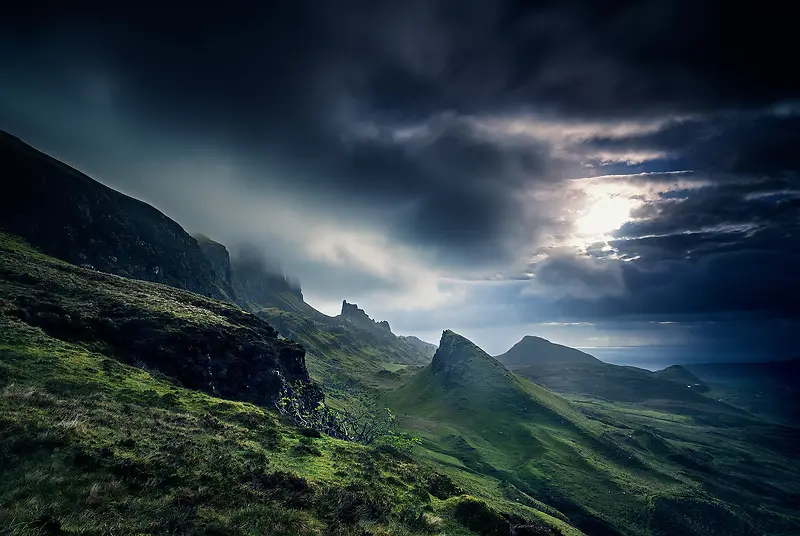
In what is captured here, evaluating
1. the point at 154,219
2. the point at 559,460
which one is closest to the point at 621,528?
the point at 559,460

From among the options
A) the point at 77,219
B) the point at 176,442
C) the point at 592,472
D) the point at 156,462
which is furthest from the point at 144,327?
the point at 592,472

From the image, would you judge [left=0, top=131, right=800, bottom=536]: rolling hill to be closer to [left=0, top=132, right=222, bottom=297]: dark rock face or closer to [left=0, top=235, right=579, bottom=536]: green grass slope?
[left=0, top=235, right=579, bottom=536]: green grass slope

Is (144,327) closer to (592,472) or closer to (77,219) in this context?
(77,219)

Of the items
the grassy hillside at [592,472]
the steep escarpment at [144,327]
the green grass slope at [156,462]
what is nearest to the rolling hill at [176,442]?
→ the green grass slope at [156,462]

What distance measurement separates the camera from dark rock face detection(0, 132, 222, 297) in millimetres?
101188

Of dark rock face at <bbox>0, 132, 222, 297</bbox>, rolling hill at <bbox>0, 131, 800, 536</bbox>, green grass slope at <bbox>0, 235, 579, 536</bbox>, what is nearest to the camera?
green grass slope at <bbox>0, 235, 579, 536</bbox>

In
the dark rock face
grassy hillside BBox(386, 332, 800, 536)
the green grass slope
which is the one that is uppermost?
the dark rock face

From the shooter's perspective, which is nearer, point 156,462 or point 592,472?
point 156,462

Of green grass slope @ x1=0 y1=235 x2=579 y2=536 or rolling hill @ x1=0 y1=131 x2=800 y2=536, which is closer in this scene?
green grass slope @ x1=0 y1=235 x2=579 y2=536

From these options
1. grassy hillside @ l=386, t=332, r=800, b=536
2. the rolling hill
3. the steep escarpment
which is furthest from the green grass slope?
grassy hillside @ l=386, t=332, r=800, b=536

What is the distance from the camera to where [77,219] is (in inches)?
4500

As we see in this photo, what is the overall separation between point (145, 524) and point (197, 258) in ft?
682

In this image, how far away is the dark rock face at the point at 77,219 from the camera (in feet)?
332

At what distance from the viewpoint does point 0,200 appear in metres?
99.8
